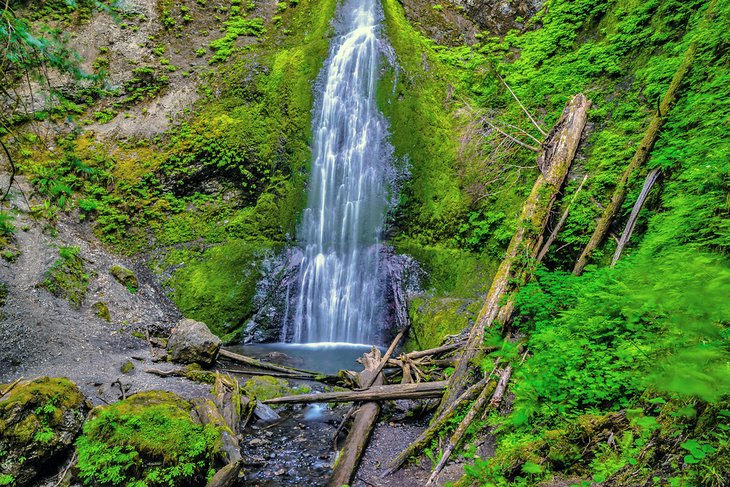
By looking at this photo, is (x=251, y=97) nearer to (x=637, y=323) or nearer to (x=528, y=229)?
(x=528, y=229)

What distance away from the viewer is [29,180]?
10.4 m

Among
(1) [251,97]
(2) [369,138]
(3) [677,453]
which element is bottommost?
(3) [677,453]

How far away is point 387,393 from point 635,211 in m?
3.84

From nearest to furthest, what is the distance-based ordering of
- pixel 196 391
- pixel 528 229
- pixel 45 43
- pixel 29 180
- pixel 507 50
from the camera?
pixel 45 43 < pixel 528 229 < pixel 196 391 < pixel 29 180 < pixel 507 50

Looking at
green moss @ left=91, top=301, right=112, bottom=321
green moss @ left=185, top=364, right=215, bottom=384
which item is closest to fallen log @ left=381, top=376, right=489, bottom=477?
green moss @ left=185, top=364, right=215, bottom=384

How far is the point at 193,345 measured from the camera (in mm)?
7160

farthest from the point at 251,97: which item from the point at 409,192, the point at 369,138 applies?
the point at 409,192

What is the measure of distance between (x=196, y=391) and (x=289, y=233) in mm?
5774

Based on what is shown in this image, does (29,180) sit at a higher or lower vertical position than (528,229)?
higher

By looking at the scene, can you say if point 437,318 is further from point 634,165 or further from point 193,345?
point 193,345

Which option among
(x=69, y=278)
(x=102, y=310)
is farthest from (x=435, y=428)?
(x=69, y=278)

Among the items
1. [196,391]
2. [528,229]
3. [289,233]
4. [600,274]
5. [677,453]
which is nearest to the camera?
[677,453]

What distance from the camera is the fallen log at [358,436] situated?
4330mm

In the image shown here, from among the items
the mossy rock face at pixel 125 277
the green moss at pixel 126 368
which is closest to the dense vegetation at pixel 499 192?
the mossy rock face at pixel 125 277
